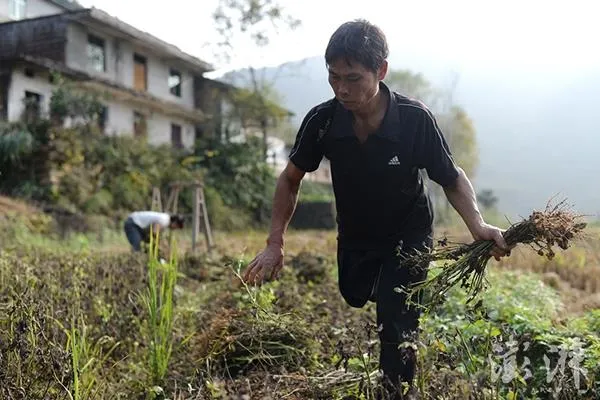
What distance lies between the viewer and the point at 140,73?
78.3 ft

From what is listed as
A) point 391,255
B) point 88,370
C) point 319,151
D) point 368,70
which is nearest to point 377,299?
point 391,255

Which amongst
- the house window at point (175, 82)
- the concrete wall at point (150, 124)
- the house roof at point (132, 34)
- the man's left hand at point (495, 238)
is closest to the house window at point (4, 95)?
the concrete wall at point (150, 124)

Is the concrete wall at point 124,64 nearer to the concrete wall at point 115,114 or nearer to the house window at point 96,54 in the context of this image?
the house window at point 96,54

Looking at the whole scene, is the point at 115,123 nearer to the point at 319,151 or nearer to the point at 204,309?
the point at 204,309

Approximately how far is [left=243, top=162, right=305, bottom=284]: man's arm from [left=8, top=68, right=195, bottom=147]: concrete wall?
53.2 feet

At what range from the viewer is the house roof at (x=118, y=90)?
1798 cm

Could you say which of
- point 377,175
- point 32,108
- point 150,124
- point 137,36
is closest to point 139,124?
point 150,124

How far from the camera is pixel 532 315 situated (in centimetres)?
325

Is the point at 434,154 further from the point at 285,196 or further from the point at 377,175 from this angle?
the point at 285,196

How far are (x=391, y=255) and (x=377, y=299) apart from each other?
20cm

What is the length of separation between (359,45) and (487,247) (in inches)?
34.9

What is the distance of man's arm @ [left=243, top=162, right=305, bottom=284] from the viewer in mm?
2660

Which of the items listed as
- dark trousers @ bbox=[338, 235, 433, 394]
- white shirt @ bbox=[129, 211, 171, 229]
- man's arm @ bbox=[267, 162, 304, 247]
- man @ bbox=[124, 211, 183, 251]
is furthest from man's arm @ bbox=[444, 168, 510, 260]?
white shirt @ bbox=[129, 211, 171, 229]

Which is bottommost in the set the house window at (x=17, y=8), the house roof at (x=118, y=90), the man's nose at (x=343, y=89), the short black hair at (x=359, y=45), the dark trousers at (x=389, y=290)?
the dark trousers at (x=389, y=290)
